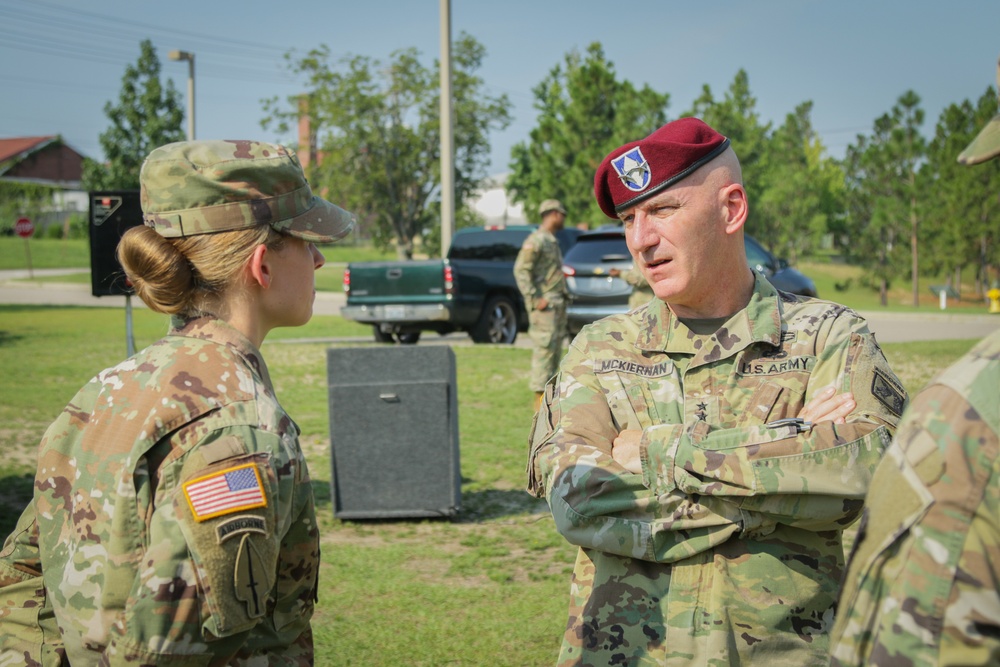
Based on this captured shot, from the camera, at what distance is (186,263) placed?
2002mm

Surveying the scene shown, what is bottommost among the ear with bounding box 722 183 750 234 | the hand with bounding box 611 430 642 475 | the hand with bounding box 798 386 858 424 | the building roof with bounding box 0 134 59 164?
the hand with bounding box 611 430 642 475

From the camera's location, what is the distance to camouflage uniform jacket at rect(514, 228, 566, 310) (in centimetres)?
1081

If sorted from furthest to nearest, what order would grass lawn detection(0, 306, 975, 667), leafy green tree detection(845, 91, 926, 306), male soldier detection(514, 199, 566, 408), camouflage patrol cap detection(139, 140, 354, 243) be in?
leafy green tree detection(845, 91, 926, 306)
male soldier detection(514, 199, 566, 408)
grass lawn detection(0, 306, 975, 667)
camouflage patrol cap detection(139, 140, 354, 243)

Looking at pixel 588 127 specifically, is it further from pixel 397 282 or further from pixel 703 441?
pixel 703 441

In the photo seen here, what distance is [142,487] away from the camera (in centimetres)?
179

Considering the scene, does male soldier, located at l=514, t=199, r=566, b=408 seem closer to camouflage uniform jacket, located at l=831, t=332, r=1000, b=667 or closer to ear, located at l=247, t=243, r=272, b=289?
ear, located at l=247, t=243, r=272, b=289

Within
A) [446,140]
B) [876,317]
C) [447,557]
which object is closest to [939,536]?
[447,557]

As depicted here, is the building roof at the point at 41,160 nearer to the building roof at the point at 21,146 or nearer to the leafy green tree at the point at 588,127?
the building roof at the point at 21,146

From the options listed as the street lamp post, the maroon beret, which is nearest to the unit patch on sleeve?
the maroon beret

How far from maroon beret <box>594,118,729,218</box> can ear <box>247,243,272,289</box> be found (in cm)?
86

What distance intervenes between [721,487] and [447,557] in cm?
403

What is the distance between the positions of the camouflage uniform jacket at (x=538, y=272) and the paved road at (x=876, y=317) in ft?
15.0

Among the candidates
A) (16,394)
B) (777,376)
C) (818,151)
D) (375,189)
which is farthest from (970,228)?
(777,376)

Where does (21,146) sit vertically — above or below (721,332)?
above
